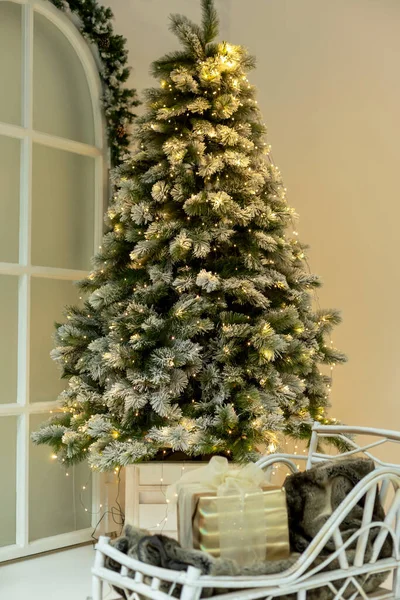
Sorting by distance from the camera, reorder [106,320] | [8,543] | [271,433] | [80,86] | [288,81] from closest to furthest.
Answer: [271,433]
[106,320]
[8,543]
[80,86]
[288,81]

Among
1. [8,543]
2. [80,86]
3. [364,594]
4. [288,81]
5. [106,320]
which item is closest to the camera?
[364,594]

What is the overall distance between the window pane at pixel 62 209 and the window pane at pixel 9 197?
0.08 meters

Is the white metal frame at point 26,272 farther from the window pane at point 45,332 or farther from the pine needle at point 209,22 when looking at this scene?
the pine needle at point 209,22

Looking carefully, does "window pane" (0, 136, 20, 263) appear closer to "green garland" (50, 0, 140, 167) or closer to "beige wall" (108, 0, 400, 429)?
"green garland" (50, 0, 140, 167)

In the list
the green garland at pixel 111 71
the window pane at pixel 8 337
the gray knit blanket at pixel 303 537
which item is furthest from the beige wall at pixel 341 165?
the gray knit blanket at pixel 303 537

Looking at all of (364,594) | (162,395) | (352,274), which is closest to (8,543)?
(162,395)

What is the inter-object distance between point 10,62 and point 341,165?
1.93 meters

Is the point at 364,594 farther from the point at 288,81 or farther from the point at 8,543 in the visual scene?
the point at 288,81

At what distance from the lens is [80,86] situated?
11.0 ft

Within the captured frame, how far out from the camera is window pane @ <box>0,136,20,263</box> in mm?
3035

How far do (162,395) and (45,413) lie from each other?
82 cm

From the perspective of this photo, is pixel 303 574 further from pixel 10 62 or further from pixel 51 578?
pixel 10 62

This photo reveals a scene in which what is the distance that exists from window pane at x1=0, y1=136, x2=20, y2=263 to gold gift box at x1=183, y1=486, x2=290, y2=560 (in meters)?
1.82

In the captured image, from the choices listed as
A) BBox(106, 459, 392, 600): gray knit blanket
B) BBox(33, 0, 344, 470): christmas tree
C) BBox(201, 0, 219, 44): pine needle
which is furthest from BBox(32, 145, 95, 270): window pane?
BBox(106, 459, 392, 600): gray knit blanket
